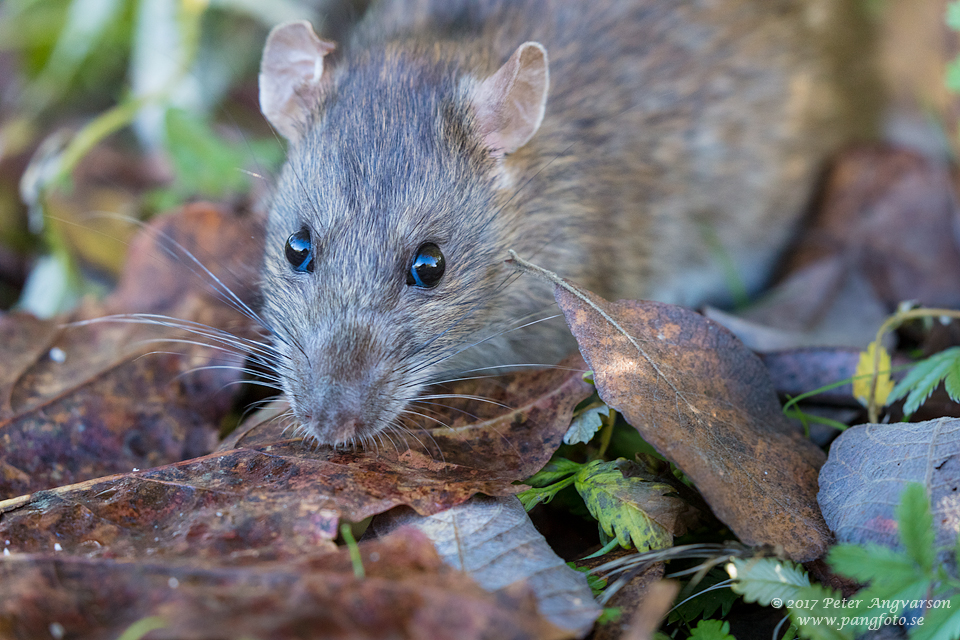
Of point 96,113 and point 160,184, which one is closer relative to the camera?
point 160,184

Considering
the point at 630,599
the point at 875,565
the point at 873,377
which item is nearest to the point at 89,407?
the point at 630,599

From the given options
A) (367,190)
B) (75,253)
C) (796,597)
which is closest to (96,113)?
(75,253)

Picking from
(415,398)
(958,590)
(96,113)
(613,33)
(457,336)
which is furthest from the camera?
(96,113)

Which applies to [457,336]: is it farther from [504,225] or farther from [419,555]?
[419,555]

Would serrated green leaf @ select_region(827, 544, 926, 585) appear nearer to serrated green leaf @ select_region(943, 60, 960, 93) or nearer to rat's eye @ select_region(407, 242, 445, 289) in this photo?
rat's eye @ select_region(407, 242, 445, 289)

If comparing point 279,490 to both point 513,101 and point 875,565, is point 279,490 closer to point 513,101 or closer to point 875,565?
point 875,565

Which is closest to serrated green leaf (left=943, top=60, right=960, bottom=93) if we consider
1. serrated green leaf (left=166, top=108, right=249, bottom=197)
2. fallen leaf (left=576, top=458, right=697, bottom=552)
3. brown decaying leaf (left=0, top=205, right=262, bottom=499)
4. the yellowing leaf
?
the yellowing leaf

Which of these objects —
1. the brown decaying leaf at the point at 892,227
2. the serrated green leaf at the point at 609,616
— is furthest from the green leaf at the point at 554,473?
the brown decaying leaf at the point at 892,227
